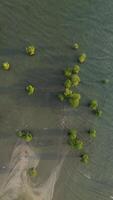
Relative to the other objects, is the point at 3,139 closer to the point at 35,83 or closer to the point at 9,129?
the point at 9,129

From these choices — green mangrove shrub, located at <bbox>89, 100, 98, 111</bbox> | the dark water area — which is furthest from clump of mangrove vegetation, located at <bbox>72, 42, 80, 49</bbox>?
green mangrove shrub, located at <bbox>89, 100, 98, 111</bbox>

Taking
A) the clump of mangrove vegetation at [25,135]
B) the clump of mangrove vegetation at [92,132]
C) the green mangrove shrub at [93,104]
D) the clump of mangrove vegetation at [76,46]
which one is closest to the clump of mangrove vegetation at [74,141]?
the clump of mangrove vegetation at [92,132]

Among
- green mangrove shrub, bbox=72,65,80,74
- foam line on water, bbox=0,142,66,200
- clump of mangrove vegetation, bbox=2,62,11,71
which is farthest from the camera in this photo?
foam line on water, bbox=0,142,66,200

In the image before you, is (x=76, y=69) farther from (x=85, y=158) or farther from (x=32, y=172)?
(x=32, y=172)

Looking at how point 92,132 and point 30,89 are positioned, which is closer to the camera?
point 30,89

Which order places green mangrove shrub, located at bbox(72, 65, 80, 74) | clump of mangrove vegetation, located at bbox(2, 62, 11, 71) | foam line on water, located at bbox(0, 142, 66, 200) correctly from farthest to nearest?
foam line on water, located at bbox(0, 142, 66, 200)
green mangrove shrub, located at bbox(72, 65, 80, 74)
clump of mangrove vegetation, located at bbox(2, 62, 11, 71)

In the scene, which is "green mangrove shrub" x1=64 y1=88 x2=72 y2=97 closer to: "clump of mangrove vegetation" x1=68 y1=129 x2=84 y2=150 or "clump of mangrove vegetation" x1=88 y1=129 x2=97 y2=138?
"clump of mangrove vegetation" x1=68 y1=129 x2=84 y2=150

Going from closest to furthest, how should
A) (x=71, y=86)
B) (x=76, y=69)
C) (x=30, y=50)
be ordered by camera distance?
(x=30, y=50) → (x=76, y=69) → (x=71, y=86)

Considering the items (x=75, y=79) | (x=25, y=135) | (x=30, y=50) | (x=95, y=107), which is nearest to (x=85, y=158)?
(x=95, y=107)

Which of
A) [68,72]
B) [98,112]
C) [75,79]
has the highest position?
[68,72]
